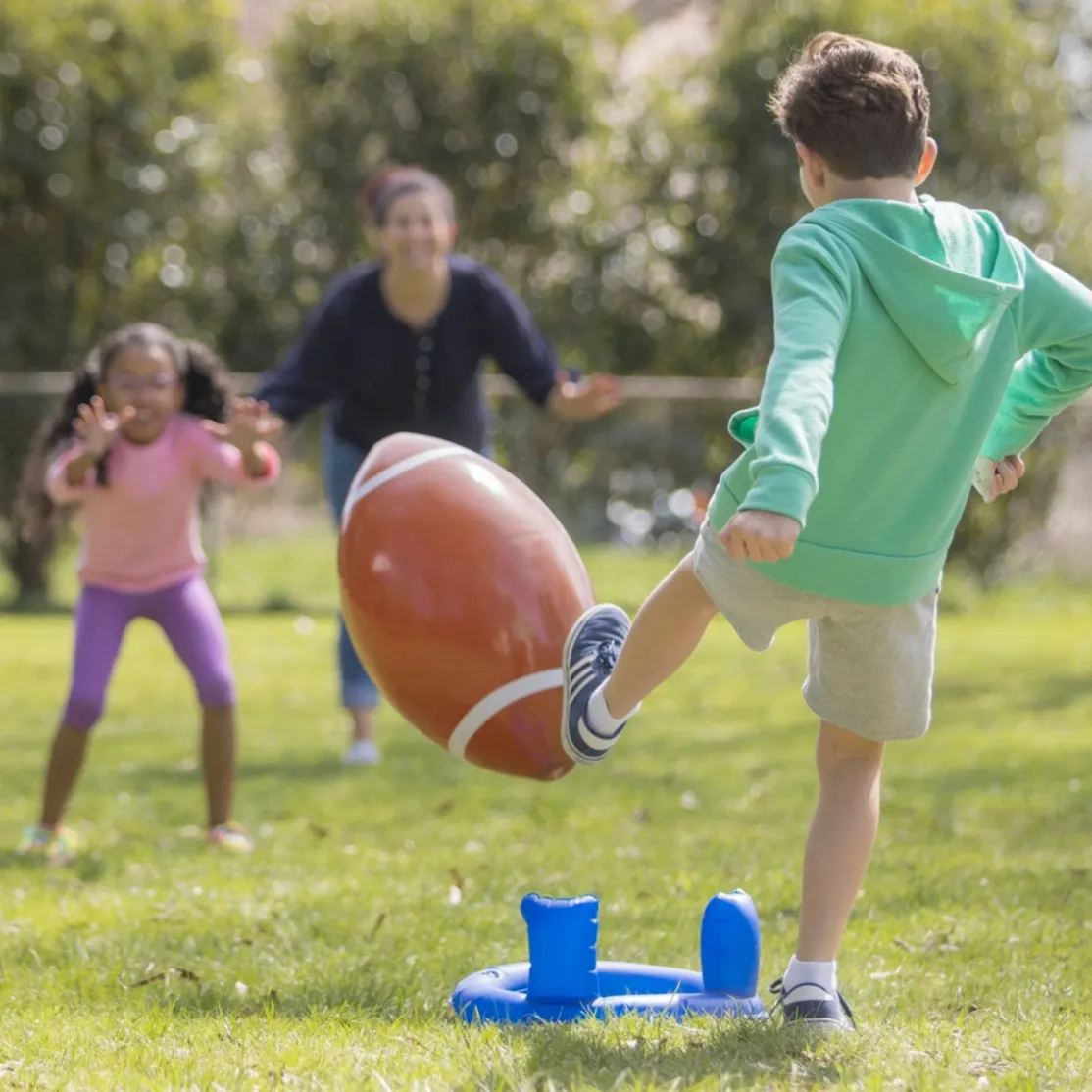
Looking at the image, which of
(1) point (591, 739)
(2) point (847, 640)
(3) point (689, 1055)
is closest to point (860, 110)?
(2) point (847, 640)

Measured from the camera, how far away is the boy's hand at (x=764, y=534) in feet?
9.86

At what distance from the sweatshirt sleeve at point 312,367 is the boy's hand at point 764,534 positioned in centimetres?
410

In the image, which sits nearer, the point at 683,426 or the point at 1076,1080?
the point at 1076,1080

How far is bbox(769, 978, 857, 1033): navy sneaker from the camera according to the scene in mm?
3479

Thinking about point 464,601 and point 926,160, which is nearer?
point 926,160

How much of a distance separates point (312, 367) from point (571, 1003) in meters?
3.82

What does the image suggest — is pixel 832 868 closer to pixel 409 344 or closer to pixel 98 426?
pixel 98 426

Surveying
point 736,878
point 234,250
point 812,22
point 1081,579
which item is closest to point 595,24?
point 812,22

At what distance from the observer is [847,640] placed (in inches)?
137

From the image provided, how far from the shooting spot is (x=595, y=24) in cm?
1603

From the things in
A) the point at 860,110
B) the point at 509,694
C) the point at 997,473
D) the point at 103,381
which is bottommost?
the point at 509,694

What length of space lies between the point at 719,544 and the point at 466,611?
0.98 m

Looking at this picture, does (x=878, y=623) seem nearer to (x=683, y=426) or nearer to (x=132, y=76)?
(x=683, y=426)

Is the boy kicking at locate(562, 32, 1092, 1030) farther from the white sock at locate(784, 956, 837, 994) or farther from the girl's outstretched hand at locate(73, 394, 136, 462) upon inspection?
the girl's outstretched hand at locate(73, 394, 136, 462)
